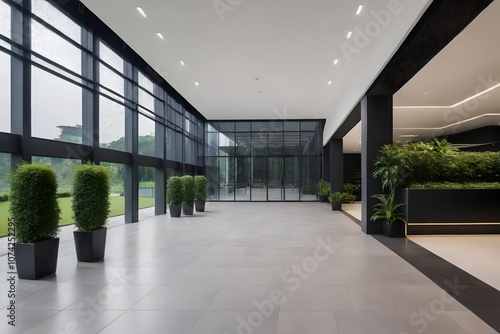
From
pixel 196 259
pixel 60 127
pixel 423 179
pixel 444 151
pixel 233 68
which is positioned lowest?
pixel 196 259

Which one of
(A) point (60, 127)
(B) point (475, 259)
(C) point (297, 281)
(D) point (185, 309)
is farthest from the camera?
(A) point (60, 127)

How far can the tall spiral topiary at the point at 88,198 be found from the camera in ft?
19.2

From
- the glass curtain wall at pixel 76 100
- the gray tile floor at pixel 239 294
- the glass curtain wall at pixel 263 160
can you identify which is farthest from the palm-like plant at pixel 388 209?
the glass curtain wall at pixel 263 160

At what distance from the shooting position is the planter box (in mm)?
7875

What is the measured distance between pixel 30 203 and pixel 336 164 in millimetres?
14880

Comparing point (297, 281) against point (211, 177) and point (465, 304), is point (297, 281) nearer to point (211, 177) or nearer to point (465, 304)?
point (465, 304)

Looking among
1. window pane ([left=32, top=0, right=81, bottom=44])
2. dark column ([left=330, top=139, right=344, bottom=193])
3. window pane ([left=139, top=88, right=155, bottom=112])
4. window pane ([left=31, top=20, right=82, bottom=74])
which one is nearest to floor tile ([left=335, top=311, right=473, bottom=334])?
window pane ([left=31, top=20, right=82, bottom=74])

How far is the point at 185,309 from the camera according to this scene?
363cm

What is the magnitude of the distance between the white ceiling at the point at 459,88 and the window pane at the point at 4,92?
860cm

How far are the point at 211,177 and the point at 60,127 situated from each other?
13649 mm

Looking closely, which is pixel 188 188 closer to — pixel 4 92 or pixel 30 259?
pixel 4 92

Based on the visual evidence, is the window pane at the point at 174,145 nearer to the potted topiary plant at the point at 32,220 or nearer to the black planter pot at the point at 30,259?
the potted topiary plant at the point at 32,220

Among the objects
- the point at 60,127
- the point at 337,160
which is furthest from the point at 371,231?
the point at 337,160

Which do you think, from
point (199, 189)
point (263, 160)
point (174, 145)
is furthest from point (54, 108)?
point (263, 160)
